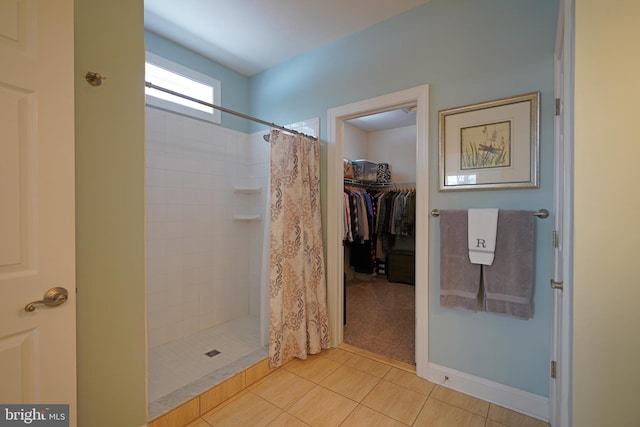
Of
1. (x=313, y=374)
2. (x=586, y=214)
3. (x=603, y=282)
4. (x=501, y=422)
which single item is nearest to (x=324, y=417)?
(x=313, y=374)

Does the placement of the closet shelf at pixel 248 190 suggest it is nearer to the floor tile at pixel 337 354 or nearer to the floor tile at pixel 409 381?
the floor tile at pixel 337 354

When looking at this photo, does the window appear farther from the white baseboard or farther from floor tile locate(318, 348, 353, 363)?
the white baseboard

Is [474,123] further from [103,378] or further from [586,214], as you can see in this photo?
[103,378]

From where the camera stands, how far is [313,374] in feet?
6.57

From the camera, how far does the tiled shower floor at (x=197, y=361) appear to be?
161cm

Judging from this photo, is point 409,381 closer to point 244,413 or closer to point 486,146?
point 244,413

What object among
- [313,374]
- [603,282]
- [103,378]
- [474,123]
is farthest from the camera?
[313,374]

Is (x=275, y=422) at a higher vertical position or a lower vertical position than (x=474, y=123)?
lower

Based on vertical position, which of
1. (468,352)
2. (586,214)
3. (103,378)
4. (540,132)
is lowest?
(468,352)

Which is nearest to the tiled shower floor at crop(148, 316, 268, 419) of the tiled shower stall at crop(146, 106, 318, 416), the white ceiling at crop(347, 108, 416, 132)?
the tiled shower stall at crop(146, 106, 318, 416)

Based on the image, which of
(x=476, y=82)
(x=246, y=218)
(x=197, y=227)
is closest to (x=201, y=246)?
(x=197, y=227)

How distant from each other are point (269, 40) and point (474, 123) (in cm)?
188

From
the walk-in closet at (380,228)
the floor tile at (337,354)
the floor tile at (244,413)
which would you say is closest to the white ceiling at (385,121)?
the walk-in closet at (380,228)

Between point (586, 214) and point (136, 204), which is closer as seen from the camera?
point (586, 214)
